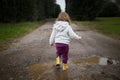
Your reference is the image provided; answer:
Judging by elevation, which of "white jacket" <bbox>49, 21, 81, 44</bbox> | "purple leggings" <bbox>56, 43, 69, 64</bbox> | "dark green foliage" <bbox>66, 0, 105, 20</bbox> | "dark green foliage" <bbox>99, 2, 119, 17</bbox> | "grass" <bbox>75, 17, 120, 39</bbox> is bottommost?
"dark green foliage" <bbox>99, 2, 119, 17</bbox>

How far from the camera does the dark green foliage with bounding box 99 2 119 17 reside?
75625mm

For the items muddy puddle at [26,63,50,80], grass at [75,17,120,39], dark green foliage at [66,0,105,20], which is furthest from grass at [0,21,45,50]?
dark green foliage at [66,0,105,20]

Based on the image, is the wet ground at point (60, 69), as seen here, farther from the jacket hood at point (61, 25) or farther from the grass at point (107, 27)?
the grass at point (107, 27)

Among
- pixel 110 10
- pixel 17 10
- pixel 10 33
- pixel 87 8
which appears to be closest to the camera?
pixel 10 33

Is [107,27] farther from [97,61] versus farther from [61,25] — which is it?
[61,25]

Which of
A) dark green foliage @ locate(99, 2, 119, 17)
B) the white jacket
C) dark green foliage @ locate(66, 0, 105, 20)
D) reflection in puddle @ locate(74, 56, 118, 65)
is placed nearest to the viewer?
the white jacket

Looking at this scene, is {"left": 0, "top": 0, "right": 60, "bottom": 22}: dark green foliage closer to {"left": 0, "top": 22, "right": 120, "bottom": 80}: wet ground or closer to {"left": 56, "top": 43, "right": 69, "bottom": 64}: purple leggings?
{"left": 0, "top": 22, "right": 120, "bottom": 80}: wet ground

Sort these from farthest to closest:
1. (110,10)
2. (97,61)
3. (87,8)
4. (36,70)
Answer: (110,10) → (87,8) → (97,61) → (36,70)

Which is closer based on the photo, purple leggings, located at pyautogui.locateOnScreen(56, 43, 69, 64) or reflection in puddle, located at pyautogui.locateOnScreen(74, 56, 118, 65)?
purple leggings, located at pyautogui.locateOnScreen(56, 43, 69, 64)

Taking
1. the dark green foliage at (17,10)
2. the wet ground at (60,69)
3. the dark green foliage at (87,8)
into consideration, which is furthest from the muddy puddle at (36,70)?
the dark green foliage at (87,8)

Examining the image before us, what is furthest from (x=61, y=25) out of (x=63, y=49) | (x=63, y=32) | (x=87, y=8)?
(x=87, y=8)

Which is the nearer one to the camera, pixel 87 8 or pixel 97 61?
pixel 97 61

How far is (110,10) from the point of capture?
253ft

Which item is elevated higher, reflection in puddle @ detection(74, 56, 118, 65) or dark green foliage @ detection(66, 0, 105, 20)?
reflection in puddle @ detection(74, 56, 118, 65)
